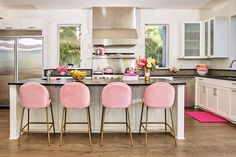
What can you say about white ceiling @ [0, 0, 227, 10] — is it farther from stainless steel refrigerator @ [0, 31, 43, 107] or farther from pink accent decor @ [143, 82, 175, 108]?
pink accent decor @ [143, 82, 175, 108]

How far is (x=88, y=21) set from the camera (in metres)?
7.65

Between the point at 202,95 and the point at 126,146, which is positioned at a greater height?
the point at 202,95

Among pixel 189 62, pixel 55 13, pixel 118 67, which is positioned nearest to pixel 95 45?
pixel 118 67

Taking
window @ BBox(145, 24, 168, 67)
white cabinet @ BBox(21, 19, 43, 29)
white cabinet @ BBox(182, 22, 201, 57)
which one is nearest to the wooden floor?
white cabinet @ BBox(182, 22, 201, 57)

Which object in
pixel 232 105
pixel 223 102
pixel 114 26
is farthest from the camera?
pixel 114 26

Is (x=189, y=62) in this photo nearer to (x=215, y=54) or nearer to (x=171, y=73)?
(x=171, y=73)

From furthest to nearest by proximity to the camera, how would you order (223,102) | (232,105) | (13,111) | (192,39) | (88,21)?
(88,21), (192,39), (223,102), (232,105), (13,111)

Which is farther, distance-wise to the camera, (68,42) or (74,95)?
(68,42)

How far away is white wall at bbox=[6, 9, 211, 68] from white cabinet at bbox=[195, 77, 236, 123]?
4.57ft

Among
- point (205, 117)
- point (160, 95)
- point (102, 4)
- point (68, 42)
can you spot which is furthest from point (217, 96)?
point (68, 42)

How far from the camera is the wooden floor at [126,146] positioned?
11.8 feet

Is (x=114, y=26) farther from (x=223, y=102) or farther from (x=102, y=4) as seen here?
(x=223, y=102)

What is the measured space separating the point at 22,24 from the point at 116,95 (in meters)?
4.48

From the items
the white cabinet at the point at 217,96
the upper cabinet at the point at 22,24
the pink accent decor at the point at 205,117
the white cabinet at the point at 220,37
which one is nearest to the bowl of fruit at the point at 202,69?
the white cabinet at the point at 217,96
